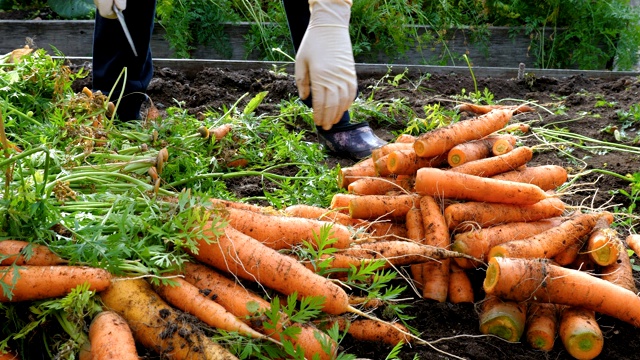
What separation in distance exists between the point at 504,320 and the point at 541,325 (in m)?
0.14

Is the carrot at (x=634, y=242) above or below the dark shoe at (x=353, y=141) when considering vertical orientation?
above

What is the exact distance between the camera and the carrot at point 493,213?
9.18 feet

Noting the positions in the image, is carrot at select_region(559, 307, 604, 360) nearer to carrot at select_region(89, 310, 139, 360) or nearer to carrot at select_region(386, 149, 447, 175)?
carrot at select_region(386, 149, 447, 175)

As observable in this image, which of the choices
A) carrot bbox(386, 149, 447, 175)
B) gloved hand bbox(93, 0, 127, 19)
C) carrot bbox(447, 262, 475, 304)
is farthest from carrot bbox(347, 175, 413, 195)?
gloved hand bbox(93, 0, 127, 19)

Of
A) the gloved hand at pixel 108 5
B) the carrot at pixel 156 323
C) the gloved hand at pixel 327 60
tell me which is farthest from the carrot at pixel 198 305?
the gloved hand at pixel 108 5

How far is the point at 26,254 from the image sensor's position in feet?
6.75

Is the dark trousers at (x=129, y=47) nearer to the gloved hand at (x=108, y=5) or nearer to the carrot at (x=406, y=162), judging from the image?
the gloved hand at (x=108, y=5)

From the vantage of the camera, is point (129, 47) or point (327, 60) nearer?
point (327, 60)

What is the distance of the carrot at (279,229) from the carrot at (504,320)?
569 millimetres

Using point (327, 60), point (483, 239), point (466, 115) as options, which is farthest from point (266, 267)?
point (466, 115)

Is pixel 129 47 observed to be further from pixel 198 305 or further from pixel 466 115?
pixel 198 305

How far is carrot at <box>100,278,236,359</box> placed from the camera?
2.02 meters

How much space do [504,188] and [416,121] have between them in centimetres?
162

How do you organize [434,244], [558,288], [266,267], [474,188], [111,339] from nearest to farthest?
1. [111,339]
2. [266,267]
3. [558,288]
4. [434,244]
5. [474,188]
